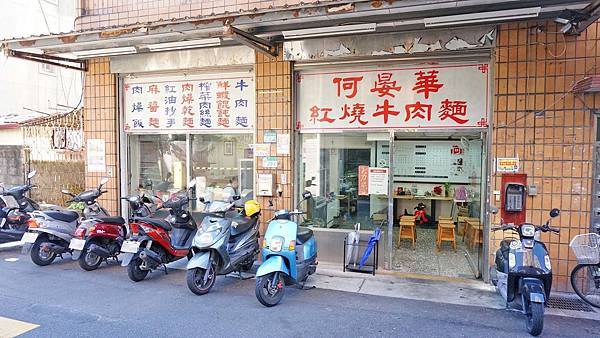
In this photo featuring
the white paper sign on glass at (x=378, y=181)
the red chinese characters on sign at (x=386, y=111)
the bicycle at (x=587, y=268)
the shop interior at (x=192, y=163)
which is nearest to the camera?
the bicycle at (x=587, y=268)

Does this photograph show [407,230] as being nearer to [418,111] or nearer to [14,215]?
[418,111]

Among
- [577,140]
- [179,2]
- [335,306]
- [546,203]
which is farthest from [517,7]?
[179,2]

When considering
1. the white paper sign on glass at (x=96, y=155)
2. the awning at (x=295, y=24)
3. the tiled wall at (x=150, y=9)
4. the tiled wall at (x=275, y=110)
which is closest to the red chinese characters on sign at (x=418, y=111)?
the awning at (x=295, y=24)

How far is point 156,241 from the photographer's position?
18.7 feet

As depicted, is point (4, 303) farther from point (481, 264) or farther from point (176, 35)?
point (481, 264)

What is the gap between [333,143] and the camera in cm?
676

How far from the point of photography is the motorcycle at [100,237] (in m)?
6.12

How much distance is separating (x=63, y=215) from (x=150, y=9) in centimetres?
404

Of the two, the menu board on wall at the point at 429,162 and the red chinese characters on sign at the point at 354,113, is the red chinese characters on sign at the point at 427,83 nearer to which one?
the red chinese characters on sign at the point at 354,113

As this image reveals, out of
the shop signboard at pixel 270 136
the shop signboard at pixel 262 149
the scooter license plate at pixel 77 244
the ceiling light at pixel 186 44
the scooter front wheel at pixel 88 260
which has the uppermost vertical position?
the ceiling light at pixel 186 44

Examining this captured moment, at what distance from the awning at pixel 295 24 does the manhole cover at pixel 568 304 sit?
3.41 meters

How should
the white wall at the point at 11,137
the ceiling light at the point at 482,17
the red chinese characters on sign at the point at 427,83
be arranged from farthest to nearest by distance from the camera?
the white wall at the point at 11,137, the red chinese characters on sign at the point at 427,83, the ceiling light at the point at 482,17

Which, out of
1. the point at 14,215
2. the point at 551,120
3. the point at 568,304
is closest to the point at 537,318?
the point at 568,304

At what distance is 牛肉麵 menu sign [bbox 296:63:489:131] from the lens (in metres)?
5.89
